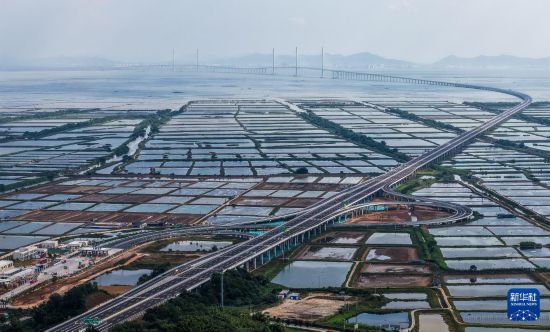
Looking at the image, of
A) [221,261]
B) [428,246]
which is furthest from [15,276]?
[428,246]

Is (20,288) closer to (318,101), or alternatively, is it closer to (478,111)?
(478,111)

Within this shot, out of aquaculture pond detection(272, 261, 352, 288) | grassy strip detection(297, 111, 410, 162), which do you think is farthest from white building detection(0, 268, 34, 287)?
grassy strip detection(297, 111, 410, 162)

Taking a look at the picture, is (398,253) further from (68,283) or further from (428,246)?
(68,283)

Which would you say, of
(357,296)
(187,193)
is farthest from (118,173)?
(357,296)

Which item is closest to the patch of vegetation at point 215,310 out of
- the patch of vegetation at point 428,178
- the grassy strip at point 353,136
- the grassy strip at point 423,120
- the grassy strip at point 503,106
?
the patch of vegetation at point 428,178

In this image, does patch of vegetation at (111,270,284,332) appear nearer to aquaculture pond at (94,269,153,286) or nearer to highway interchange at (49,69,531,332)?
highway interchange at (49,69,531,332)
